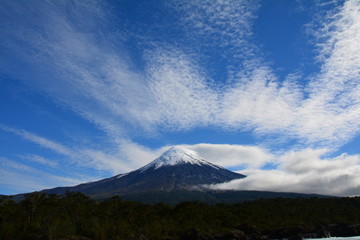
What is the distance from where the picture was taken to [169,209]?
243 ft

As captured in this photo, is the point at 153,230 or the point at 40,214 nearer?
the point at 40,214

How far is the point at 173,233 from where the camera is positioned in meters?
63.5

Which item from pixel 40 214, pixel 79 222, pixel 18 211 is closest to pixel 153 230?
pixel 79 222

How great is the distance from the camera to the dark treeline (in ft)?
156

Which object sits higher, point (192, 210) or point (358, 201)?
point (358, 201)

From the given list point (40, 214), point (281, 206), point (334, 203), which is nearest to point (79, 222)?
point (40, 214)

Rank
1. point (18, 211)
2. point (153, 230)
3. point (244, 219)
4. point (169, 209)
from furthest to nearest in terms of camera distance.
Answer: point (244, 219) < point (169, 209) < point (153, 230) < point (18, 211)

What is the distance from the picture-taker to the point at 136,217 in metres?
62.2

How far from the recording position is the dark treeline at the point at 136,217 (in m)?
47.5

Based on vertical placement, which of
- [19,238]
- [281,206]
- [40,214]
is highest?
[281,206]

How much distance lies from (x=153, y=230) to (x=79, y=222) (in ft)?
50.2

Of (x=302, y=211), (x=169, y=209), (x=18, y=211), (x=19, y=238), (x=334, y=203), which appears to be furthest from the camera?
(x=334, y=203)

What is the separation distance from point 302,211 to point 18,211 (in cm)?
7901

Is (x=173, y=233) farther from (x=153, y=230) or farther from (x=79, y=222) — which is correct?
(x=79, y=222)
